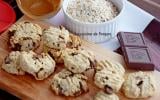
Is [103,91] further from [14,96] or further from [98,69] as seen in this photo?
[14,96]

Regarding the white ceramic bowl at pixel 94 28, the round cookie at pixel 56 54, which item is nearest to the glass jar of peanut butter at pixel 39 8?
the white ceramic bowl at pixel 94 28

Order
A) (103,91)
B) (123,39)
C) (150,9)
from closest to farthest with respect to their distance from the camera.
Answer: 1. (103,91)
2. (123,39)
3. (150,9)

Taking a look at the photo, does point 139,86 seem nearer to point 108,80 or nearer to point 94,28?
point 108,80

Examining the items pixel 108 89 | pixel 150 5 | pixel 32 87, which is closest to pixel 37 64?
pixel 32 87

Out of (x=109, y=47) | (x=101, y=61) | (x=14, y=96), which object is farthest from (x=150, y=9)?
(x=14, y=96)

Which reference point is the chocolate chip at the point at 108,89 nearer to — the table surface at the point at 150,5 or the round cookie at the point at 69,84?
the round cookie at the point at 69,84
